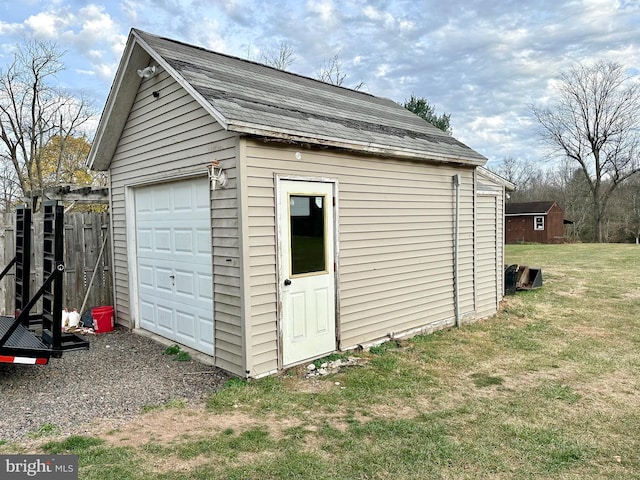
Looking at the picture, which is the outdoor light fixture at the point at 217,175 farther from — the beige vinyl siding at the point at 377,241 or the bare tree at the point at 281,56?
the bare tree at the point at 281,56

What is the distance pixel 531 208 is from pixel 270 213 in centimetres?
3417

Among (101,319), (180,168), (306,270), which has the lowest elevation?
(101,319)

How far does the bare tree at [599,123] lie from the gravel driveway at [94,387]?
35951 mm

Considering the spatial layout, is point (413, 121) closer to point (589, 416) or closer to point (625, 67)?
point (589, 416)

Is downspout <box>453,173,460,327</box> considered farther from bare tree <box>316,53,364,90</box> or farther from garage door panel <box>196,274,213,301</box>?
bare tree <box>316,53,364,90</box>

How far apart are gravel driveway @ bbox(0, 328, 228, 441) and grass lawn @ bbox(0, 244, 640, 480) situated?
0.95 feet

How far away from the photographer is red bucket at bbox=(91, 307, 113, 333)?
22.4 feet

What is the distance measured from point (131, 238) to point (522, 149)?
40.5 m

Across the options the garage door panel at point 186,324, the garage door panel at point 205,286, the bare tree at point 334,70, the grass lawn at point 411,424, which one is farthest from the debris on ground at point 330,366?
the bare tree at point 334,70

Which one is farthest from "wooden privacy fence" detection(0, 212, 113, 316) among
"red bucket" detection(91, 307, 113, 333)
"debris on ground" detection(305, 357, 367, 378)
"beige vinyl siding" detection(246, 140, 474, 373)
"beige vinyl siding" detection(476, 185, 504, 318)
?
"beige vinyl siding" detection(476, 185, 504, 318)

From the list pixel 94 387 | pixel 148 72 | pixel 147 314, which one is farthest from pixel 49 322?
pixel 148 72

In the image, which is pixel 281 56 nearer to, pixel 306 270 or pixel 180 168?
pixel 180 168

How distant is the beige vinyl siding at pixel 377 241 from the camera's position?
473 cm

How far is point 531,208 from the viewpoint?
34.0m
